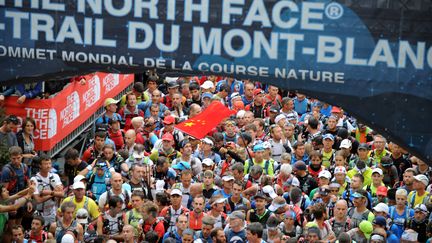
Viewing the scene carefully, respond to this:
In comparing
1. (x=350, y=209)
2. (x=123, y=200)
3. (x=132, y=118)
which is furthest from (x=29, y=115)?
(x=350, y=209)

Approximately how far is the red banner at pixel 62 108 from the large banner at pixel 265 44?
7.25 m

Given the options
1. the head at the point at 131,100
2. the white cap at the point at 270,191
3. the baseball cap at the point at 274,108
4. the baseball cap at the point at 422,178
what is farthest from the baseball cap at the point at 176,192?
the baseball cap at the point at 274,108

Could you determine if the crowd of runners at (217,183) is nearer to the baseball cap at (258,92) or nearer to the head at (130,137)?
the head at (130,137)

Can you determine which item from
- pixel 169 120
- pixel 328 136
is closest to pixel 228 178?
pixel 328 136

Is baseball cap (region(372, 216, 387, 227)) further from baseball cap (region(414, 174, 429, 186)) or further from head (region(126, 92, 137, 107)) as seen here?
head (region(126, 92, 137, 107))

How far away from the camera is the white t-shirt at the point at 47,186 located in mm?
17438

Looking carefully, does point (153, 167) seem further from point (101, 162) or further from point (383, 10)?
point (383, 10)

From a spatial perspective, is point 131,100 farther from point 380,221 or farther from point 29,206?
point 380,221

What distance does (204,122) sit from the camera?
19078 millimetres

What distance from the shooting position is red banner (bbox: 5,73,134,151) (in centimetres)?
1991

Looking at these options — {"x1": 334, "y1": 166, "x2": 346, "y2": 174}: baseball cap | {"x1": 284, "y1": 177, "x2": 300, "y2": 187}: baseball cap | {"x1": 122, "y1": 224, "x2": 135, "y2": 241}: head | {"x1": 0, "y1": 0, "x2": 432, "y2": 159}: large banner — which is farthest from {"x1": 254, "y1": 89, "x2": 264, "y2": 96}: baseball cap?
{"x1": 0, "y1": 0, "x2": 432, "y2": 159}: large banner

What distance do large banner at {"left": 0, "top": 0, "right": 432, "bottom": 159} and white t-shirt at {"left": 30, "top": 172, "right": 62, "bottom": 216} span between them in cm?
505

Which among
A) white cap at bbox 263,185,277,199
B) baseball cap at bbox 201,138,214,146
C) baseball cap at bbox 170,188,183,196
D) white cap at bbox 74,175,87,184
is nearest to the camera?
baseball cap at bbox 170,188,183,196

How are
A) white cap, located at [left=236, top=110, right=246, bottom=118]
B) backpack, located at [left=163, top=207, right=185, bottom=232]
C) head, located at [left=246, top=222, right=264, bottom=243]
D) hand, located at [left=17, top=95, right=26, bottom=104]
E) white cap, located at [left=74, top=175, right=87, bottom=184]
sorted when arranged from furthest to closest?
white cap, located at [left=236, top=110, right=246, bottom=118]
hand, located at [left=17, top=95, right=26, bottom=104]
white cap, located at [left=74, top=175, right=87, bottom=184]
backpack, located at [left=163, top=207, right=185, bottom=232]
head, located at [left=246, top=222, right=264, bottom=243]
